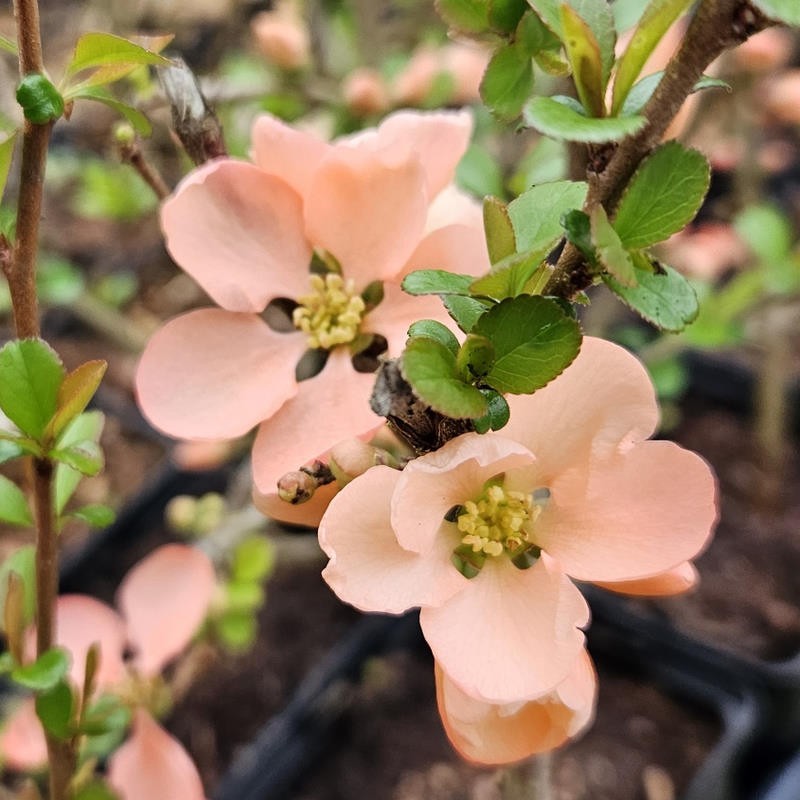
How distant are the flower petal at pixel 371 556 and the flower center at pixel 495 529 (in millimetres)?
36

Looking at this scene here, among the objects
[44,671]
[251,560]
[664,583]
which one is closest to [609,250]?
[664,583]

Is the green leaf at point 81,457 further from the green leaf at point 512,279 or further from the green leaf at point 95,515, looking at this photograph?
the green leaf at point 512,279

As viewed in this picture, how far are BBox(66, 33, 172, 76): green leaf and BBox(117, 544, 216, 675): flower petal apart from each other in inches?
21.0

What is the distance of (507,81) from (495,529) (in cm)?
21

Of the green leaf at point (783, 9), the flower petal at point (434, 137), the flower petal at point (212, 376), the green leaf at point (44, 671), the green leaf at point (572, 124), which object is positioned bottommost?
the green leaf at point (44, 671)

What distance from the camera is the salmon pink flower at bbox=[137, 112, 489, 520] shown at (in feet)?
1.33

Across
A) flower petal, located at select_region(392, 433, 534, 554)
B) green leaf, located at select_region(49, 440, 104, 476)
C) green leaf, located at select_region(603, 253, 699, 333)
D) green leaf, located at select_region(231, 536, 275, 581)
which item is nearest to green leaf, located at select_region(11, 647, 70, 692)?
green leaf, located at select_region(49, 440, 104, 476)

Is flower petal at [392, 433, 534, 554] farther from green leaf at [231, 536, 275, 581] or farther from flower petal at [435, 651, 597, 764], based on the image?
green leaf at [231, 536, 275, 581]

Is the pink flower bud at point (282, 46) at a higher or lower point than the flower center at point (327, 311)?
lower

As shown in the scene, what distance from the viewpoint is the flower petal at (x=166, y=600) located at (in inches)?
31.2

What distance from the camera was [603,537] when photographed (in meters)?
0.34

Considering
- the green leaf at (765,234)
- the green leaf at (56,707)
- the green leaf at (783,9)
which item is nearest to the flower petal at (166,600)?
the green leaf at (56,707)

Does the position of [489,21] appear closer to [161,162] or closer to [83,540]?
[161,162]

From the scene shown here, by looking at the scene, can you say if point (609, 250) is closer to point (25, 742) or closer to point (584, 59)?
point (584, 59)
